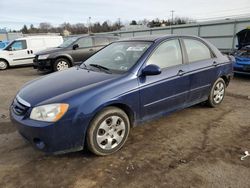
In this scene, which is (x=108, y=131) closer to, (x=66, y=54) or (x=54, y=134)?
(x=54, y=134)

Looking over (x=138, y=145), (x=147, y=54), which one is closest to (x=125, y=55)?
(x=147, y=54)

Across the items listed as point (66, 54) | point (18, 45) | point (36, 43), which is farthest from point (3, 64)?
point (66, 54)

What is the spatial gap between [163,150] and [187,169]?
20.4 inches

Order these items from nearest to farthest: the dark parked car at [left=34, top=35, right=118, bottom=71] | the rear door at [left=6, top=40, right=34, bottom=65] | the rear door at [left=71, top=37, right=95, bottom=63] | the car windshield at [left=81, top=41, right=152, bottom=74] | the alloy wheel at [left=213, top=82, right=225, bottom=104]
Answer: the car windshield at [left=81, top=41, right=152, bottom=74] < the alloy wheel at [left=213, top=82, right=225, bottom=104] < the dark parked car at [left=34, top=35, right=118, bottom=71] < the rear door at [left=71, top=37, right=95, bottom=63] < the rear door at [left=6, top=40, right=34, bottom=65]

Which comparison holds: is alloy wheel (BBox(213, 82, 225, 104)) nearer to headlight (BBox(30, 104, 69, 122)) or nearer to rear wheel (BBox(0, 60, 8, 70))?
headlight (BBox(30, 104, 69, 122))

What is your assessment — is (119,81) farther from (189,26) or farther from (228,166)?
(189,26)

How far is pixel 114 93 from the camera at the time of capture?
311cm

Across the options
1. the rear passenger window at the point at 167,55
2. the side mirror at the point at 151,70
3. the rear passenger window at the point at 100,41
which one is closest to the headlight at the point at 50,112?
the side mirror at the point at 151,70

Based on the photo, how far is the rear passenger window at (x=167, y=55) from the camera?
3.73 meters

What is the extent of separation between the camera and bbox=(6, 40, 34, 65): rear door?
12.9 m

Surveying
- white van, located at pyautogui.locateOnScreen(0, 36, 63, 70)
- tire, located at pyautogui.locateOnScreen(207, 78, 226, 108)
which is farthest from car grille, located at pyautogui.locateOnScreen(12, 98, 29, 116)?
white van, located at pyautogui.locateOnScreen(0, 36, 63, 70)

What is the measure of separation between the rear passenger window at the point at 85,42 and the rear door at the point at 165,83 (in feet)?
23.4

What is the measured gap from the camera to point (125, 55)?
391 centimetres

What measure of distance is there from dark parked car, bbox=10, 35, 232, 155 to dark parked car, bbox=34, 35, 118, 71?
6.01m
